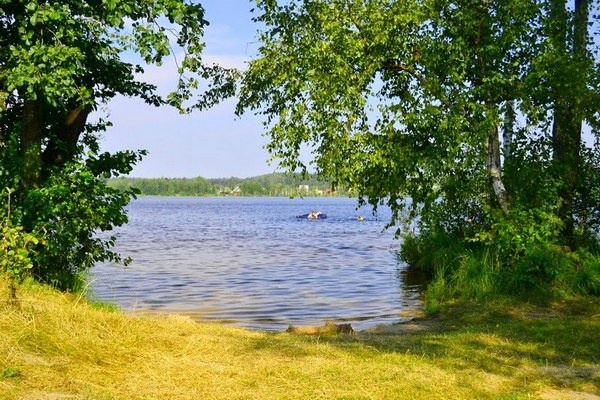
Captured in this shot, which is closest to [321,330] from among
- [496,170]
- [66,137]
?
[496,170]

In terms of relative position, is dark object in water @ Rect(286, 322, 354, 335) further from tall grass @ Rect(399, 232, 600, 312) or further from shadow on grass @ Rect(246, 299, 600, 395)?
tall grass @ Rect(399, 232, 600, 312)

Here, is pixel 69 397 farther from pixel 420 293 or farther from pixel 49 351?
pixel 420 293

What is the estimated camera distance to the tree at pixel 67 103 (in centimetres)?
1089

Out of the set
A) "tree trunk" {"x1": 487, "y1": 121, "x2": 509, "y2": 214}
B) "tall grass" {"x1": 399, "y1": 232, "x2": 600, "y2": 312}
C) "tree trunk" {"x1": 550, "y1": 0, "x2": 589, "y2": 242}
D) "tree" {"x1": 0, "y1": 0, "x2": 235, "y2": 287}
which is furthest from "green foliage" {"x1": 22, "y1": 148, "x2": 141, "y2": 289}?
"tree trunk" {"x1": 550, "y1": 0, "x2": 589, "y2": 242}

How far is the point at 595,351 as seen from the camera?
998cm

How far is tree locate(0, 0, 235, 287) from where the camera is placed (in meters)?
10.9

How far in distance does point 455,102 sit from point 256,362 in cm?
912

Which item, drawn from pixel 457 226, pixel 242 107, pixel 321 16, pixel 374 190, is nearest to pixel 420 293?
pixel 457 226

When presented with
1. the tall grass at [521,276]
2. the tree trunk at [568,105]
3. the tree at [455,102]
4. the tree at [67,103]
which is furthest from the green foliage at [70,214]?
the tree trunk at [568,105]

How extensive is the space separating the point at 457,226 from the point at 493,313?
6859 mm

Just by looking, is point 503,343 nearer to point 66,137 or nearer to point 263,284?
point 66,137

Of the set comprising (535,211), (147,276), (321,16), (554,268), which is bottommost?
(147,276)

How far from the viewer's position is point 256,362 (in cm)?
841

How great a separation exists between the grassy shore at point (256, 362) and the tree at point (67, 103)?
7.51ft
